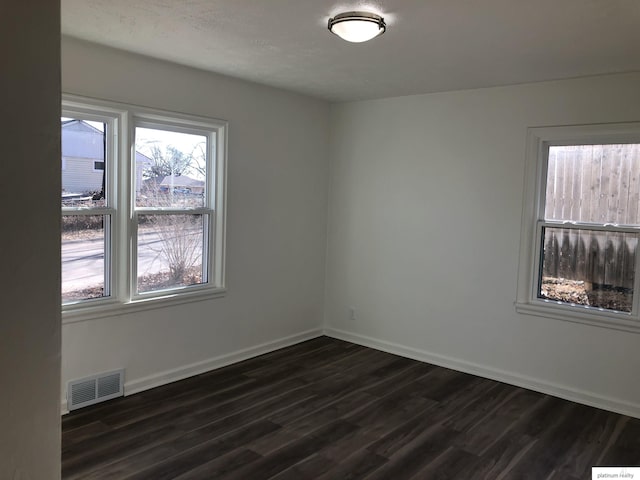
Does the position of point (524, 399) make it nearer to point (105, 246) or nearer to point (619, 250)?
point (619, 250)

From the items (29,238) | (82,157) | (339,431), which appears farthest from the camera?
(82,157)

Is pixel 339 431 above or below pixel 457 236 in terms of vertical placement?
below

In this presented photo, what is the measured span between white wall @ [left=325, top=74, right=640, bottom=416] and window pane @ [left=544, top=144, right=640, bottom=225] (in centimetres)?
25

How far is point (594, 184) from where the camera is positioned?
401 centimetres

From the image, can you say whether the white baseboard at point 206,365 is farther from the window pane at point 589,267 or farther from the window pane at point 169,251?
the window pane at point 589,267

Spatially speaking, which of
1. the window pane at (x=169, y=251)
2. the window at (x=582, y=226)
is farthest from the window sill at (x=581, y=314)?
the window pane at (x=169, y=251)

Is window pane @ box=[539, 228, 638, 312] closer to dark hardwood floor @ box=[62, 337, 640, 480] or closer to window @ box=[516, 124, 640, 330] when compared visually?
window @ box=[516, 124, 640, 330]

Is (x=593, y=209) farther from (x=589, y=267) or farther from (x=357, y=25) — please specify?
(x=357, y=25)

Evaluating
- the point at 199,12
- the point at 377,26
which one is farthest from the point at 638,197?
the point at 199,12

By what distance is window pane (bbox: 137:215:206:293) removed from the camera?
4.03m

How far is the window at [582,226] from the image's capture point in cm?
388

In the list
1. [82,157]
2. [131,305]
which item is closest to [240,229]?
[131,305]

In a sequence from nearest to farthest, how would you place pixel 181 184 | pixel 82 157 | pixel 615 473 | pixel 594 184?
pixel 615 473 → pixel 82 157 → pixel 594 184 → pixel 181 184

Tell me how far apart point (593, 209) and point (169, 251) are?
11.1 ft
